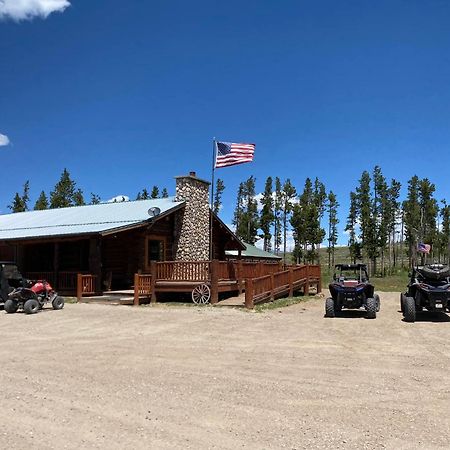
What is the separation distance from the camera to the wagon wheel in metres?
16.9

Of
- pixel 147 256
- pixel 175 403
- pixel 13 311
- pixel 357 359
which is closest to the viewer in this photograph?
pixel 175 403

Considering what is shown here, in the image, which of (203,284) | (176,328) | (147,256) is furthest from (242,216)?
(176,328)

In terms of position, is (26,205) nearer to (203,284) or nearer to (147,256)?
(147,256)

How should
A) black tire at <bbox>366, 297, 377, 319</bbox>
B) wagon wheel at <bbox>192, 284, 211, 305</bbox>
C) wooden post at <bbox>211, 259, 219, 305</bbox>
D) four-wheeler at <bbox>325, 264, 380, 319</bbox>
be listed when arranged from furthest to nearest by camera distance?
wagon wheel at <bbox>192, 284, 211, 305</bbox>
wooden post at <bbox>211, 259, 219, 305</bbox>
four-wheeler at <bbox>325, 264, 380, 319</bbox>
black tire at <bbox>366, 297, 377, 319</bbox>

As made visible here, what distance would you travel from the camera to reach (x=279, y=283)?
19.4 metres

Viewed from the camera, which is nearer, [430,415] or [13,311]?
[430,415]

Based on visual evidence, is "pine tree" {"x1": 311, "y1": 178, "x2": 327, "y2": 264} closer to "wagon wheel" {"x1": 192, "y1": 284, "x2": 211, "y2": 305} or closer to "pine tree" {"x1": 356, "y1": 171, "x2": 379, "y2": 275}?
"pine tree" {"x1": 356, "y1": 171, "x2": 379, "y2": 275}

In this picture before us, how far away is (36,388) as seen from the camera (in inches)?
241

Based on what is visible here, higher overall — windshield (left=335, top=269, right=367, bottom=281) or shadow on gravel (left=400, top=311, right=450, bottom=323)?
windshield (left=335, top=269, right=367, bottom=281)

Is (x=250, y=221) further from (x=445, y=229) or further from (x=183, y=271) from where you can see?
(x=183, y=271)

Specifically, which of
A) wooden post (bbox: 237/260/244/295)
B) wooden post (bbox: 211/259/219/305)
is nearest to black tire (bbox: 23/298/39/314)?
wooden post (bbox: 211/259/219/305)

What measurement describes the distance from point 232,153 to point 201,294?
20.7ft

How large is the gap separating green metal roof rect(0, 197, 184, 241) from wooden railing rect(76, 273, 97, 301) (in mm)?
1800

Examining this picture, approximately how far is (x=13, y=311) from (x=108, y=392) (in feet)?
32.6
